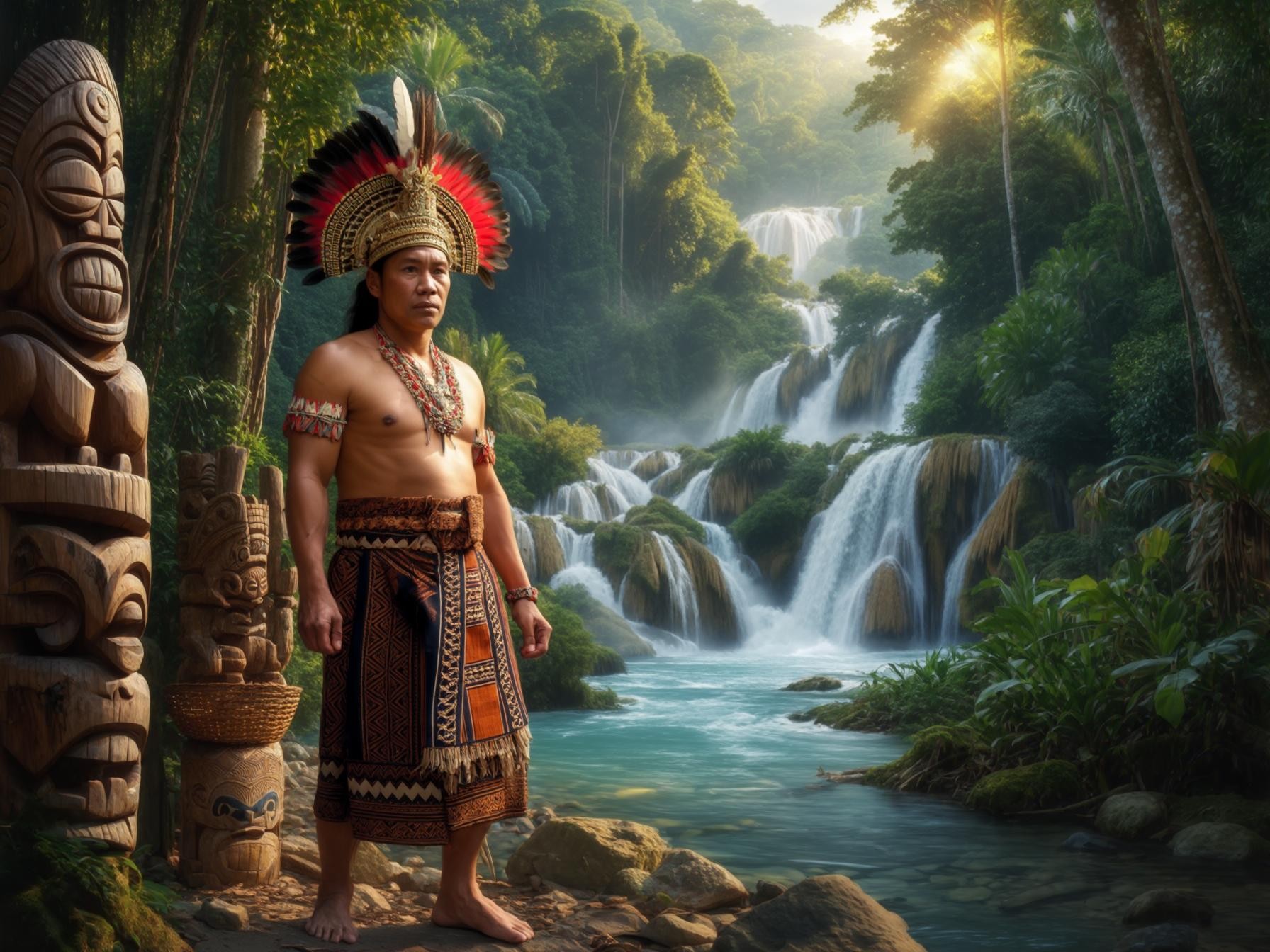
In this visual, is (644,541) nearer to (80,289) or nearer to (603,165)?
(80,289)

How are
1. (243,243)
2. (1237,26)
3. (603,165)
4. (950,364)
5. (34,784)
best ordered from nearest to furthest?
(34,784), (243,243), (1237,26), (950,364), (603,165)

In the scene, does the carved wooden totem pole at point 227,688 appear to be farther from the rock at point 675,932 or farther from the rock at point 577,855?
the rock at point 675,932

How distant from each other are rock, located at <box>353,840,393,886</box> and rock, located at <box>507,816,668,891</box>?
1.46 feet

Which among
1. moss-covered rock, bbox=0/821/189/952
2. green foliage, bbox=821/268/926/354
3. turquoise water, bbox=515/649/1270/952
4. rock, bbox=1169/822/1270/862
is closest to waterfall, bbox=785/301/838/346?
green foliage, bbox=821/268/926/354

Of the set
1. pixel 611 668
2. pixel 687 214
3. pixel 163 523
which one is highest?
pixel 687 214

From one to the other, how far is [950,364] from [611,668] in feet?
28.5

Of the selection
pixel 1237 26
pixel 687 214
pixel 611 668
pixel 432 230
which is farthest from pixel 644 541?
pixel 687 214

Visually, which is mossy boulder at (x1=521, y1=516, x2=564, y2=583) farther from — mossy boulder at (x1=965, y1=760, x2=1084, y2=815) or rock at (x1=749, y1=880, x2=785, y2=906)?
rock at (x1=749, y1=880, x2=785, y2=906)

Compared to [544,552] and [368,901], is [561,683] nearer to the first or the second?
[544,552]

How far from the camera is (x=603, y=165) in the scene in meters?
33.9

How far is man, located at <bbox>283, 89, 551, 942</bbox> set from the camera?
2912 millimetres

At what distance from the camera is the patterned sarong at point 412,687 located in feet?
9.53

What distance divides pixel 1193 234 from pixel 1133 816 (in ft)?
11.4

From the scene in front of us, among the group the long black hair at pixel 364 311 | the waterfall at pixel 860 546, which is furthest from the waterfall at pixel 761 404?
the long black hair at pixel 364 311
